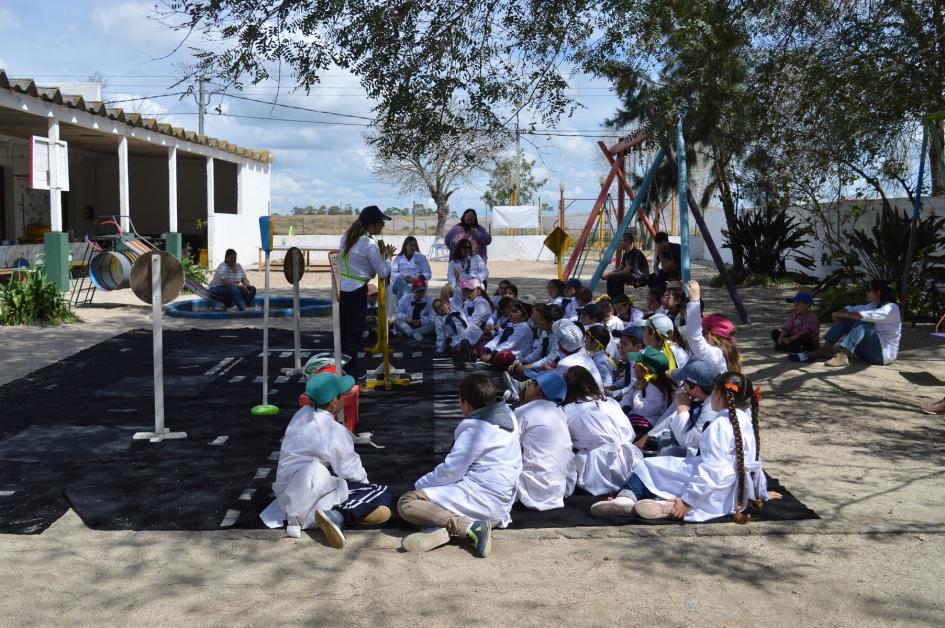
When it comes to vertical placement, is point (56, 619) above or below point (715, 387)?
below

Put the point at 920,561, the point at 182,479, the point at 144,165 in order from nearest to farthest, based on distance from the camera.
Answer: the point at 920,561 < the point at 182,479 < the point at 144,165

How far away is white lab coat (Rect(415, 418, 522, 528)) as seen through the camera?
4.98 m

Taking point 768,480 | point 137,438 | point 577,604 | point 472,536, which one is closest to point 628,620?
point 577,604

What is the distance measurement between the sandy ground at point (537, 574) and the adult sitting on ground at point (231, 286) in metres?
10.8

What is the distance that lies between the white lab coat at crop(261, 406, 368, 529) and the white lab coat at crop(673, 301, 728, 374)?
260cm

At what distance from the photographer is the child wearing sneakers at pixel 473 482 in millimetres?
4859

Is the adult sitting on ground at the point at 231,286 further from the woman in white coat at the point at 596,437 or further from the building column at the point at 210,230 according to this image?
the woman in white coat at the point at 596,437

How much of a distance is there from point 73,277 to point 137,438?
573 inches

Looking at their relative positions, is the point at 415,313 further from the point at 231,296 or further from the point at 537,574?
the point at 537,574

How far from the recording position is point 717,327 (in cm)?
670

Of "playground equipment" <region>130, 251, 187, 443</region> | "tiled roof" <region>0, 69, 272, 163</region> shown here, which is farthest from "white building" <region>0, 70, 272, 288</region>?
"playground equipment" <region>130, 251, 187, 443</region>

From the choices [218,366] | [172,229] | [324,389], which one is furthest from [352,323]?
[172,229]

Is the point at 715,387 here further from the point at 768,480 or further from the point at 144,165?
the point at 144,165

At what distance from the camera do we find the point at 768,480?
5918 mm
